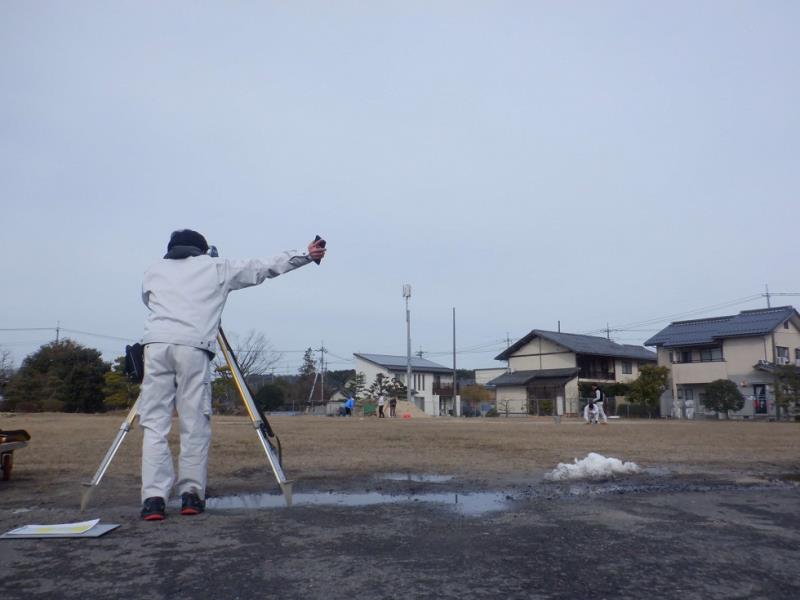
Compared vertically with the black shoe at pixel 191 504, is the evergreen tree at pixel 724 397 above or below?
above

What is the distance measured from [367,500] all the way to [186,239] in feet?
7.66

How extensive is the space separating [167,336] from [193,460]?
82 cm

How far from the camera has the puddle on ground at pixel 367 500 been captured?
14.5 feet

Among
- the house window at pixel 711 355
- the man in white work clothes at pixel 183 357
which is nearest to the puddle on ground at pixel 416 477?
the man in white work clothes at pixel 183 357

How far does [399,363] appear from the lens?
73.3 m

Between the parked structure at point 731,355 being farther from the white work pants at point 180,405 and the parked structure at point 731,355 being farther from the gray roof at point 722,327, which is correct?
the white work pants at point 180,405

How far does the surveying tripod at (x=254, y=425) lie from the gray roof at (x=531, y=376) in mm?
49216

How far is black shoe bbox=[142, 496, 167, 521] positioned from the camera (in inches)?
150

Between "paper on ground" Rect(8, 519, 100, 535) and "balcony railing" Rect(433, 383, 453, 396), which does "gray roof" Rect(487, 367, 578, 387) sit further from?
"paper on ground" Rect(8, 519, 100, 535)

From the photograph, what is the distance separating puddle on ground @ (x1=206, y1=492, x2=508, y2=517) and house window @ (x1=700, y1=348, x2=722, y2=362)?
151 feet

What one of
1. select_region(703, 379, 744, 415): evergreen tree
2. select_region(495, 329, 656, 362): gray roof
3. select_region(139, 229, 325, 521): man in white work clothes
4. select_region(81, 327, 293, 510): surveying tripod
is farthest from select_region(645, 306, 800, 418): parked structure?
select_region(139, 229, 325, 521): man in white work clothes

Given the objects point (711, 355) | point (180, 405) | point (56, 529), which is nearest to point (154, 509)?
point (56, 529)

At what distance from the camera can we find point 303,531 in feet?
11.4

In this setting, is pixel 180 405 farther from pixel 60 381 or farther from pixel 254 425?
pixel 60 381
